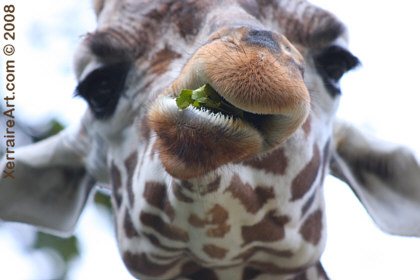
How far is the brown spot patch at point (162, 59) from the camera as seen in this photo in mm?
2641

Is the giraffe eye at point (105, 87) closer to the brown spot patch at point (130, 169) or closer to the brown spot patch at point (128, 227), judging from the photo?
the brown spot patch at point (130, 169)

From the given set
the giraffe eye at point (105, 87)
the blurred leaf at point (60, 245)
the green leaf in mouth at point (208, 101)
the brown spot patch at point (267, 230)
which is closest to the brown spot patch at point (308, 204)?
the brown spot patch at point (267, 230)

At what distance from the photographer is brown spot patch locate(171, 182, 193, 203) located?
229 cm

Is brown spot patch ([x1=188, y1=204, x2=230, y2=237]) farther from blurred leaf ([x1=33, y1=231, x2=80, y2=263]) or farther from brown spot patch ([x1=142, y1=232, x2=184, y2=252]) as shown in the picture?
blurred leaf ([x1=33, y1=231, x2=80, y2=263])

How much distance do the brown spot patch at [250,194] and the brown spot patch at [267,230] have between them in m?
0.08

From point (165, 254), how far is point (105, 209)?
198 inches

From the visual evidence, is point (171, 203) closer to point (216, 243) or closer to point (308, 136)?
point (216, 243)

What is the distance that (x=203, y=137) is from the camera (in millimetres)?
1831

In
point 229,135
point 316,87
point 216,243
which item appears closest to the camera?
point 229,135

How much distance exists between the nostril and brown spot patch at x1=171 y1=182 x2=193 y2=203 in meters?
0.74

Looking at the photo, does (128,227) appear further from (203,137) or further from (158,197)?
(203,137)

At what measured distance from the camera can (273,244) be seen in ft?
8.25

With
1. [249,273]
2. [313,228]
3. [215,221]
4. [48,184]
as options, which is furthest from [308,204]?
[48,184]

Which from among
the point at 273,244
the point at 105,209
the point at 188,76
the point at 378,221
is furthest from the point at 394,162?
the point at 105,209
